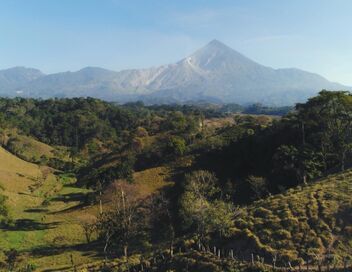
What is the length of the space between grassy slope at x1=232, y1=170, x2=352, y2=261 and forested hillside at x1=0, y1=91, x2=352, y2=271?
0.11 meters

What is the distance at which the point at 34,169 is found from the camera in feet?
349

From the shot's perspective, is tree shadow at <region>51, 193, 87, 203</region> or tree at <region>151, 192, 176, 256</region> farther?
tree shadow at <region>51, 193, 87, 203</region>

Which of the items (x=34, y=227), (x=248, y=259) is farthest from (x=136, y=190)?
(x=248, y=259)

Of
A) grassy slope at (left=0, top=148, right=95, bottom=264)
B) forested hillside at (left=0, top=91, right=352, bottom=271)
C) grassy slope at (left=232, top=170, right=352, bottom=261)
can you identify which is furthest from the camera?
grassy slope at (left=0, top=148, right=95, bottom=264)

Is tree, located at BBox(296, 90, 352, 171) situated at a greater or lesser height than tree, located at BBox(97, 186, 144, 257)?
greater

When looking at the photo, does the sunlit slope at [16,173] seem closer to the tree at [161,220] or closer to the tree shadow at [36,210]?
the tree shadow at [36,210]

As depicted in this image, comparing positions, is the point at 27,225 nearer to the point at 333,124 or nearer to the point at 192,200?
the point at 192,200

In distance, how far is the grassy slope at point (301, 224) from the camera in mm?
32375

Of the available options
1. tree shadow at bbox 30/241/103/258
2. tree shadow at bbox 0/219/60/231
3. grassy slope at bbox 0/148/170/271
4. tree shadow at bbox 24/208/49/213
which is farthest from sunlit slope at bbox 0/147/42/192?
tree shadow at bbox 30/241/103/258

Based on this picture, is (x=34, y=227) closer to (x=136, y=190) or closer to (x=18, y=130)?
(x=136, y=190)

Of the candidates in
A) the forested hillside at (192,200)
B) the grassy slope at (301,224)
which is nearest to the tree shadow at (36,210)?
the forested hillside at (192,200)

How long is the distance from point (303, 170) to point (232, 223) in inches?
813

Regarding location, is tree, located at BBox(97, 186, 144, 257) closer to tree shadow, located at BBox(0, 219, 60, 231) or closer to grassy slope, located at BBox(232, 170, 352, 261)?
grassy slope, located at BBox(232, 170, 352, 261)

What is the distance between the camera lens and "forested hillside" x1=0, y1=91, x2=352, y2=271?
34531 millimetres
